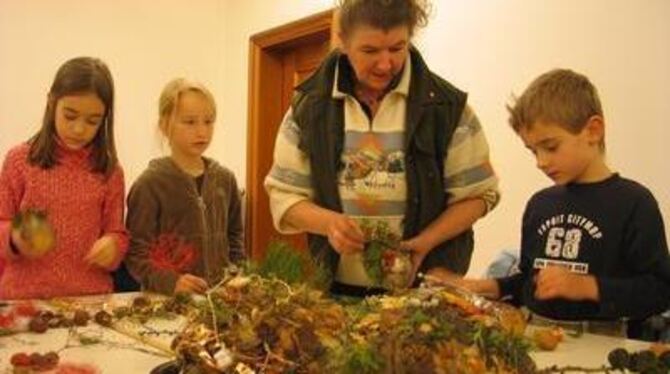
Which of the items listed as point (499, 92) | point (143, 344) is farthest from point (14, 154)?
point (499, 92)

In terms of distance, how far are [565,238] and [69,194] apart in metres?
1.08

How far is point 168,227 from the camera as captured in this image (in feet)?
5.92

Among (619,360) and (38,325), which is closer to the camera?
(619,360)

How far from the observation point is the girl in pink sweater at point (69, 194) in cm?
158

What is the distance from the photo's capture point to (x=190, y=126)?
6.33 ft

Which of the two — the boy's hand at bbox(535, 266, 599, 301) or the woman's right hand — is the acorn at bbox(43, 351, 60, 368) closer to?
the woman's right hand

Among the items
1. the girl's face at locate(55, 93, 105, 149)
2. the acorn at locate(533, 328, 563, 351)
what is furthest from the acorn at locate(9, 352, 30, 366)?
the girl's face at locate(55, 93, 105, 149)

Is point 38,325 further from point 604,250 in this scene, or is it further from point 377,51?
point 604,250

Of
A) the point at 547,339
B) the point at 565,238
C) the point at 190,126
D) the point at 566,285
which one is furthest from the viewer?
the point at 190,126

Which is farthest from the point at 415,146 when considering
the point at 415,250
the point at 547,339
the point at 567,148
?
the point at 547,339

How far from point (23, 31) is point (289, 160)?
2.77m

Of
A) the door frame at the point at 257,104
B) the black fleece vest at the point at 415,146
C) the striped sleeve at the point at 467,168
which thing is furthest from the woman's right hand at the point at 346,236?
the door frame at the point at 257,104

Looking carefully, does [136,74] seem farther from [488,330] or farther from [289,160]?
[488,330]

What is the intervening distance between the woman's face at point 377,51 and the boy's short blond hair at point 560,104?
28cm
